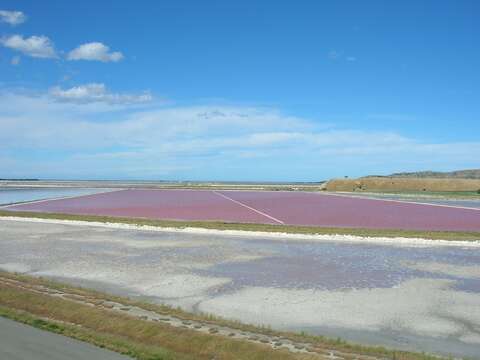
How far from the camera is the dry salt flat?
390 inches

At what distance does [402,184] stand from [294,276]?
216 feet

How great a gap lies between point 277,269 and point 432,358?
8.07 metres

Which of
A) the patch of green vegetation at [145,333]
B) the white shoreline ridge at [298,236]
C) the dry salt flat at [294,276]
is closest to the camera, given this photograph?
the patch of green vegetation at [145,333]

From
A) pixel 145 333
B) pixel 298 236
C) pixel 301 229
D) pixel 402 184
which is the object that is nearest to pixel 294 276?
pixel 145 333

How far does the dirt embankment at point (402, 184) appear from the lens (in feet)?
238

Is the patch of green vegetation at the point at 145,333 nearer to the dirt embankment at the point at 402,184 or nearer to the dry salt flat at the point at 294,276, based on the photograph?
the dry salt flat at the point at 294,276

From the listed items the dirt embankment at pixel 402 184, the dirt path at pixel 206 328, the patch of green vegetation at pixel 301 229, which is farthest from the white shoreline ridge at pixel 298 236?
the dirt embankment at pixel 402 184

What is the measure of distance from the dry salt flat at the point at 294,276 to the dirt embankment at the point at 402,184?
55.5 metres

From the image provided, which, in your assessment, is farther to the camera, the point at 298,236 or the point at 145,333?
the point at 298,236

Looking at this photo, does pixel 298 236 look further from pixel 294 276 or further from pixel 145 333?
pixel 145 333

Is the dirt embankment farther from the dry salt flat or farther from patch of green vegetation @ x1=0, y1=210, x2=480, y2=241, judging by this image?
the dry salt flat

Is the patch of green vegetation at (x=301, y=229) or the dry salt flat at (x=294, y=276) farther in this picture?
the patch of green vegetation at (x=301, y=229)

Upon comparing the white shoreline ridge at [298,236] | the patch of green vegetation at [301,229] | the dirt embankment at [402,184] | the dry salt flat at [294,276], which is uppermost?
the dirt embankment at [402,184]

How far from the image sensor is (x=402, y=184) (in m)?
76.6
